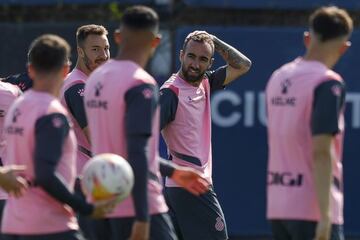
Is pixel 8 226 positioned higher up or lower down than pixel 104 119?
lower down

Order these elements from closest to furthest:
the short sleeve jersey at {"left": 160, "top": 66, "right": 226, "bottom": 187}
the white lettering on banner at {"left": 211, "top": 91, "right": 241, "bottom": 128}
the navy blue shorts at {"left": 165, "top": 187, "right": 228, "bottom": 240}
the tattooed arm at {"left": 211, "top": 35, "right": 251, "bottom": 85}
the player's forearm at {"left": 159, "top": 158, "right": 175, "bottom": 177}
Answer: the player's forearm at {"left": 159, "top": 158, "right": 175, "bottom": 177}, the short sleeve jersey at {"left": 160, "top": 66, "right": 226, "bottom": 187}, the navy blue shorts at {"left": 165, "top": 187, "right": 228, "bottom": 240}, the tattooed arm at {"left": 211, "top": 35, "right": 251, "bottom": 85}, the white lettering on banner at {"left": 211, "top": 91, "right": 241, "bottom": 128}

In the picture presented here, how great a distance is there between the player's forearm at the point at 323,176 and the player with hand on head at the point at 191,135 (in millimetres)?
2344

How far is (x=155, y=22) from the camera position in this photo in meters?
6.29

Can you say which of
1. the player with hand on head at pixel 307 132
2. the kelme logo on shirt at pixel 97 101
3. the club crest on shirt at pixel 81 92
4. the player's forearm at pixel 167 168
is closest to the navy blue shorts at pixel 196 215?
the club crest on shirt at pixel 81 92

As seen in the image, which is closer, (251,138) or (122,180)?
(122,180)

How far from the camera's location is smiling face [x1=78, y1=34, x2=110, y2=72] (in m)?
8.53

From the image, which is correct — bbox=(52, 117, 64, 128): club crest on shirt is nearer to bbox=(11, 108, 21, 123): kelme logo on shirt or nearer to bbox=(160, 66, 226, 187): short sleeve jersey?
bbox=(11, 108, 21, 123): kelme logo on shirt

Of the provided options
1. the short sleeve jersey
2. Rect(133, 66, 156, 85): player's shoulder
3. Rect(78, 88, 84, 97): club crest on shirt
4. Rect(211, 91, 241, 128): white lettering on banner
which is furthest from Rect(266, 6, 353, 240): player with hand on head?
Rect(211, 91, 241, 128): white lettering on banner

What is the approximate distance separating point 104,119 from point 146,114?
0.33m

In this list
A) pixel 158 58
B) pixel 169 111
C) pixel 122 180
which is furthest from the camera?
pixel 158 58

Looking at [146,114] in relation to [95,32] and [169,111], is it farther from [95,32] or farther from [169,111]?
[95,32]

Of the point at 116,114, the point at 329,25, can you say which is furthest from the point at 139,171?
the point at 329,25

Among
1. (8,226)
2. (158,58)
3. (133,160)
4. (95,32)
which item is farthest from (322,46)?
(158,58)

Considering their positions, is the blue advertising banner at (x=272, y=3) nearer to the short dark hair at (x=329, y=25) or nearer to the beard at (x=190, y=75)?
the beard at (x=190, y=75)
